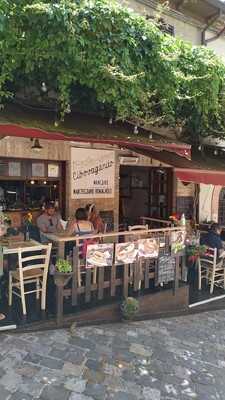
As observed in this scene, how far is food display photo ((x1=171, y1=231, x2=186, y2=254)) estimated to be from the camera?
263 inches

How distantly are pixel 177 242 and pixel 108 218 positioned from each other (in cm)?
301

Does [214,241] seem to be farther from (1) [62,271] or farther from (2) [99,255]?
(1) [62,271]

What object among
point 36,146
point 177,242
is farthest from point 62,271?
point 36,146

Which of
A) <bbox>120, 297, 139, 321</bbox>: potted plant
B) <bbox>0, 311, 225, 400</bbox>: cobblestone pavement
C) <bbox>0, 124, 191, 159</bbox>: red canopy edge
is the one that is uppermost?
<bbox>0, 124, 191, 159</bbox>: red canopy edge

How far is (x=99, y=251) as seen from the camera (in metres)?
5.72

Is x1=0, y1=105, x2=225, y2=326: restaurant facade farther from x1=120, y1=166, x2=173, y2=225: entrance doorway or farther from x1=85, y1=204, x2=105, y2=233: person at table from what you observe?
x1=85, y1=204, x2=105, y2=233: person at table

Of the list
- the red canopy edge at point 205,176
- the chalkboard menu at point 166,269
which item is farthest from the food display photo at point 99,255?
the red canopy edge at point 205,176

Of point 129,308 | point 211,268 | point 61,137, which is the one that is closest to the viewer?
point 61,137

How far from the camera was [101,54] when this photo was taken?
5.07 m

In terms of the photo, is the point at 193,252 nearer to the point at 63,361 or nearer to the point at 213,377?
the point at 213,377

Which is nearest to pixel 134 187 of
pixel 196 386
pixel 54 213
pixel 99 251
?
pixel 54 213

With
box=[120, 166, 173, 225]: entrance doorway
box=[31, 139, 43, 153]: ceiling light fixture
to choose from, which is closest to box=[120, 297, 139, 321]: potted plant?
box=[31, 139, 43, 153]: ceiling light fixture

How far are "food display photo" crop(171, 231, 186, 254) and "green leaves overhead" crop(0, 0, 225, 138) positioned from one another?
2.37 meters

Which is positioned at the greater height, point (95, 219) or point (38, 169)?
point (38, 169)
